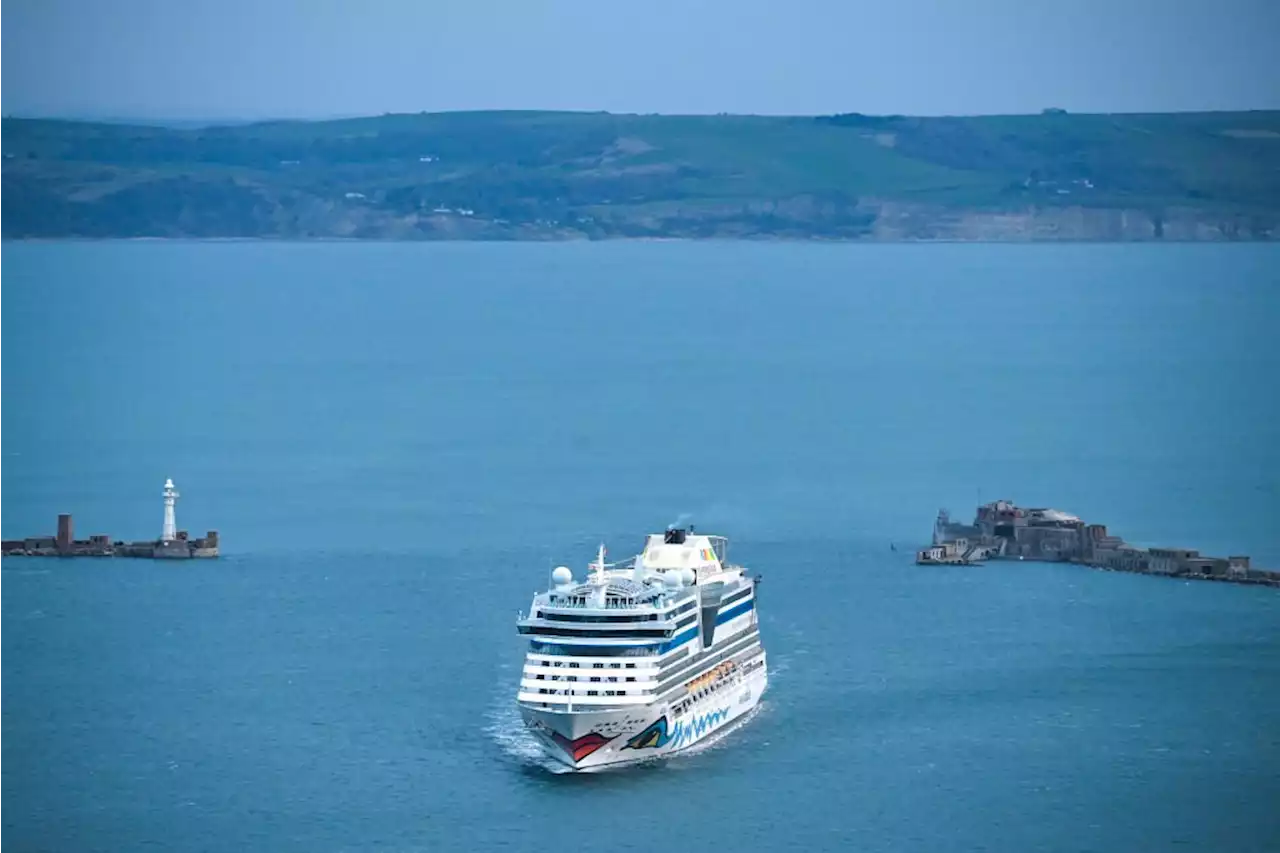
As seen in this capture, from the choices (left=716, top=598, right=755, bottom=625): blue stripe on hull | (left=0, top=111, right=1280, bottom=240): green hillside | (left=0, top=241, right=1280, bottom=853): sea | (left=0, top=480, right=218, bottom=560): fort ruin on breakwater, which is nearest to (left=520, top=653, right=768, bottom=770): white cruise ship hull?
(left=0, top=241, right=1280, bottom=853): sea

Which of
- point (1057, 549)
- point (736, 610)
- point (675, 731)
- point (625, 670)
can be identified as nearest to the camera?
point (625, 670)

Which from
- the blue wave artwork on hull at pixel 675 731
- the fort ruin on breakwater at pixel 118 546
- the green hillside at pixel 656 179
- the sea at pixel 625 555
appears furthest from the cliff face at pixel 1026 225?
the blue wave artwork on hull at pixel 675 731

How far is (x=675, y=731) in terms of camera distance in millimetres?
32875

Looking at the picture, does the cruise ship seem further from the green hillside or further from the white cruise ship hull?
the green hillside

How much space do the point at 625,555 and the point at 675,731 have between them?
10636 mm

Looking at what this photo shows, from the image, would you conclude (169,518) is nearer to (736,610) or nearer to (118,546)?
(118,546)

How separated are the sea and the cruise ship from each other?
376 millimetres

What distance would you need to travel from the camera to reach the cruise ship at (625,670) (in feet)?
106

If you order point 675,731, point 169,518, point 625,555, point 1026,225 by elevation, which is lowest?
point 675,731

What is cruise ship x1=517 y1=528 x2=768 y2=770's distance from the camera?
3225 cm

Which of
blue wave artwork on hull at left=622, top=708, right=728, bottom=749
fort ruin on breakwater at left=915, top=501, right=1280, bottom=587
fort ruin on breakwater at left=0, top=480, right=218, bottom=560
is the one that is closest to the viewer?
blue wave artwork on hull at left=622, top=708, right=728, bottom=749

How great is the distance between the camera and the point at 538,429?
6216 centimetres

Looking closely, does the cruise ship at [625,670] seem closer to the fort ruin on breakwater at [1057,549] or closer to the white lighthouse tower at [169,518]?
the fort ruin on breakwater at [1057,549]

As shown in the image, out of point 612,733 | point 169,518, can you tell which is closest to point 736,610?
point 612,733
